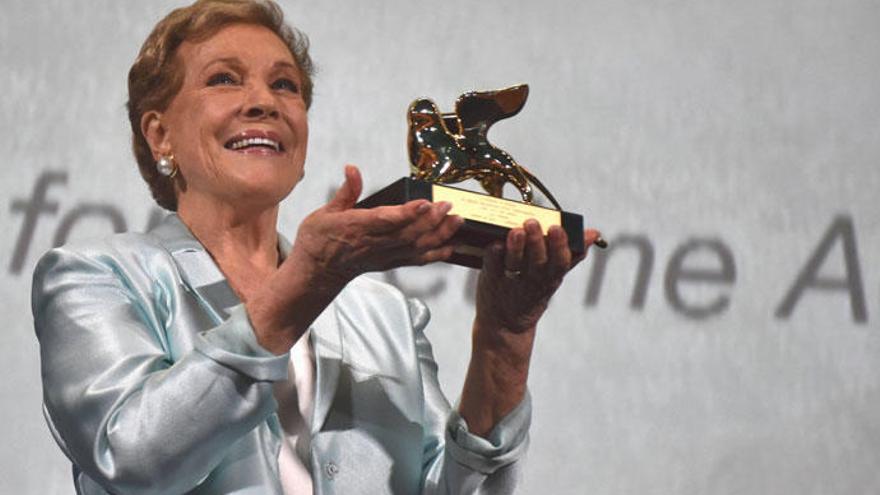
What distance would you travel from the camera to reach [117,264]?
50.4 inches

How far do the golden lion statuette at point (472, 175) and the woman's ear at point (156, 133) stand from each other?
1.01ft

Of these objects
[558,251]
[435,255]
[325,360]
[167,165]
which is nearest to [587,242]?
[558,251]

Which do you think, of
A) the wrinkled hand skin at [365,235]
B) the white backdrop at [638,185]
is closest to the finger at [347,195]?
the wrinkled hand skin at [365,235]

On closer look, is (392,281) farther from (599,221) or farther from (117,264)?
(117,264)

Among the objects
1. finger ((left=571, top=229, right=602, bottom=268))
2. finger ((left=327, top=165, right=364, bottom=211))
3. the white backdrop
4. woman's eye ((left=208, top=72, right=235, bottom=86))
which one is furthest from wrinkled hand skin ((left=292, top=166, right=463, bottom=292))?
the white backdrop

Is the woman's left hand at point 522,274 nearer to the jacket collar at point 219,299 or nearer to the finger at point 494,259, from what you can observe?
the finger at point 494,259

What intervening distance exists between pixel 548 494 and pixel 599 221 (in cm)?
43

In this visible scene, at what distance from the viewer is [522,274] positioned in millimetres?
1210

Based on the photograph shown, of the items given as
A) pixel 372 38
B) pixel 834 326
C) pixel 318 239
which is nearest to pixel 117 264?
pixel 318 239

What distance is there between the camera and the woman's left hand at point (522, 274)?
3.81 feet

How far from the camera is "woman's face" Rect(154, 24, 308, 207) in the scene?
1408 millimetres

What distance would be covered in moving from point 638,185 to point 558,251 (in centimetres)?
104

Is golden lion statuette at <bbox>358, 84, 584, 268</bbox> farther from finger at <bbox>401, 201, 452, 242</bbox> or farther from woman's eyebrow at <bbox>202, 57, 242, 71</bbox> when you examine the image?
woman's eyebrow at <bbox>202, 57, 242, 71</bbox>

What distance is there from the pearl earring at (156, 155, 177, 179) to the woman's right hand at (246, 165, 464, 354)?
16.2 inches
